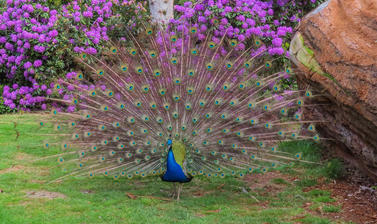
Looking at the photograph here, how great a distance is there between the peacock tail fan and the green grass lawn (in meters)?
0.39

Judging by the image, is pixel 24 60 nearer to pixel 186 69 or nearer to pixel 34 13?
pixel 34 13

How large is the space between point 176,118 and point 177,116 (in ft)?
0.11

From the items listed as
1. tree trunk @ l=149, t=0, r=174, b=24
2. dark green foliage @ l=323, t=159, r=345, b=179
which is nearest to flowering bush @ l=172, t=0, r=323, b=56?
tree trunk @ l=149, t=0, r=174, b=24

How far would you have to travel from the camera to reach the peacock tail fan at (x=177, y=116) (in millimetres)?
5855

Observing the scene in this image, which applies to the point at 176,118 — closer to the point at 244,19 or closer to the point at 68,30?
the point at 244,19

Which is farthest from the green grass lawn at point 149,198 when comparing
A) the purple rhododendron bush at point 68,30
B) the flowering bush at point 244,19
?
the purple rhododendron bush at point 68,30

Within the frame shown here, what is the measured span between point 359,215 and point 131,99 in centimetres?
304

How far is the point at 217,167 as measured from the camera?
5.86 metres

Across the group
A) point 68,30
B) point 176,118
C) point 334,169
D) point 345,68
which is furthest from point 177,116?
point 68,30

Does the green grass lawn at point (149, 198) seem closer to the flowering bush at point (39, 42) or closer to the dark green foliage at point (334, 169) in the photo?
the dark green foliage at point (334, 169)

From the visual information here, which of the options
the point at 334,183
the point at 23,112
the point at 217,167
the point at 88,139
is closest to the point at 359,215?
the point at 334,183

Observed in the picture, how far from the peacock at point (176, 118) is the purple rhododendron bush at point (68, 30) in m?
4.61

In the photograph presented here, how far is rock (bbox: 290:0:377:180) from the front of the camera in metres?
4.89

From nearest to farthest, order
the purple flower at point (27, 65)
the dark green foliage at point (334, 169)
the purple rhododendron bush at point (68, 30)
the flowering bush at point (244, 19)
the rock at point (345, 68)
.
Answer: the rock at point (345, 68) → the dark green foliage at point (334, 169) → the flowering bush at point (244, 19) → the purple rhododendron bush at point (68, 30) → the purple flower at point (27, 65)
